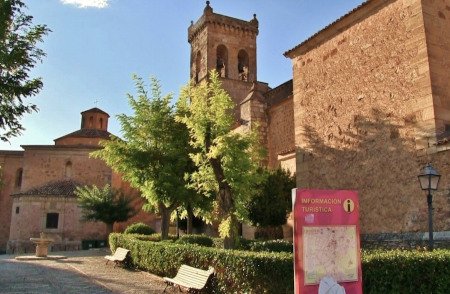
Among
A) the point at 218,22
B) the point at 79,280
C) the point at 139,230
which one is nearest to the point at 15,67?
the point at 79,280

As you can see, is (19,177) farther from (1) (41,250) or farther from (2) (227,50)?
(2) (227,50)

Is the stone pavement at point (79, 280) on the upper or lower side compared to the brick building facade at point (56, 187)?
lower

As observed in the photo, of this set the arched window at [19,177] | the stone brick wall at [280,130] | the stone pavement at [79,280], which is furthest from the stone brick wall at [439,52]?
the arched window at [19,177]

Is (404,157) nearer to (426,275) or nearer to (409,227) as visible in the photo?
(409,227)

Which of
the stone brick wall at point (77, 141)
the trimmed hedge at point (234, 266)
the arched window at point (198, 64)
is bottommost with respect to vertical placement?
the trimmed hedge at point (234, 266)

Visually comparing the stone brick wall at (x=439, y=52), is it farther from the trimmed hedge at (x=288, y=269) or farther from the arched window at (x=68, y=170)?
the arched window at (x=68, y=170)

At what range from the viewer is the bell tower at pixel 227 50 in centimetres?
3538

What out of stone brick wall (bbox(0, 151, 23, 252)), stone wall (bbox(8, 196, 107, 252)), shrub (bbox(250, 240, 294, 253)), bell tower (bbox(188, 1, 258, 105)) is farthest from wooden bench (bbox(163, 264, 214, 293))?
stone brick wall (bbox(0, 151, 23, 252))

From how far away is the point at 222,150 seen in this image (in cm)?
1173

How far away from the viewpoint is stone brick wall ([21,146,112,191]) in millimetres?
32125

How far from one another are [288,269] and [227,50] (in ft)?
101

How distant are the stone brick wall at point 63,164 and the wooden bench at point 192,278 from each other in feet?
79.7

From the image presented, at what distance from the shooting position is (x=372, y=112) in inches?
447

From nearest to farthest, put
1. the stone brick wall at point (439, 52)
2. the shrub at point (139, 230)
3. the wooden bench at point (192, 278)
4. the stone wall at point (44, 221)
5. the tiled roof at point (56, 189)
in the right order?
the wooden bench at point (192, 278) → the stone brick wall at point (439, 52) → the shrub at point (139, 230) → the stone wall at point (44, 221) → the tiled roof at point (56, 189)
